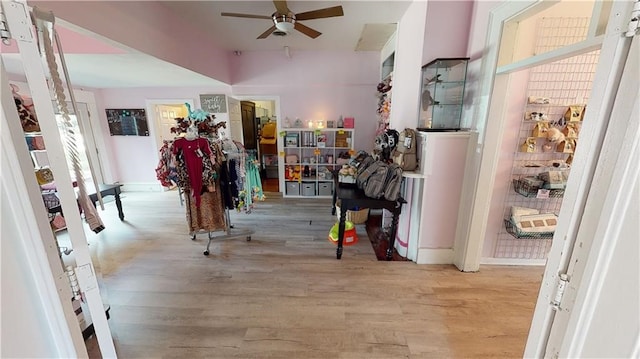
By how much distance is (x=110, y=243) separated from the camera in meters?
2.99

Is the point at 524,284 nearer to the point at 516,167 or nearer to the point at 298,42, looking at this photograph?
the point at 516,167

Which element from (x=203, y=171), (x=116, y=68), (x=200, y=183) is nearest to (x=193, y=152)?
(x=203, y=171)

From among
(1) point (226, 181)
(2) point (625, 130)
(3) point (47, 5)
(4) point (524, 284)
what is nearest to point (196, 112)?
(1) point (226, 181)

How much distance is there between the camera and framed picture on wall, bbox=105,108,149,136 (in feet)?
16.0

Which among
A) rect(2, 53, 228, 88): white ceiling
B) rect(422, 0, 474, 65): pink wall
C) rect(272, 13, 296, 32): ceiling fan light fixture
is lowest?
rect(2, 53, 228, 88): white ceiling

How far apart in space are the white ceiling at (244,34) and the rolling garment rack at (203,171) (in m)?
0.87

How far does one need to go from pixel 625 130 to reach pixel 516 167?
1.95 meters

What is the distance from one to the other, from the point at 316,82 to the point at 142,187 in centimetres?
448

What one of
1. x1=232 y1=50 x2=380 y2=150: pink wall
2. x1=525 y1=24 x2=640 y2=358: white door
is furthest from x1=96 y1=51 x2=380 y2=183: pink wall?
x1=525 y1=24 x2=640 y2=358: white door

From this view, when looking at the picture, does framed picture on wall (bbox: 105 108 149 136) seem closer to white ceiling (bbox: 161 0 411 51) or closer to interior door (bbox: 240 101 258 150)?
interior door (bbox: 240 101 258 150)

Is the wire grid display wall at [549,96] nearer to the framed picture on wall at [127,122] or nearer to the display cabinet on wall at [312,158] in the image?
the display cabinet on wall at [312,158]

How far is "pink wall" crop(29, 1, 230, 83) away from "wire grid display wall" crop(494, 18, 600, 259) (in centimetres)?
336

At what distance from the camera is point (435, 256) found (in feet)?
8.21

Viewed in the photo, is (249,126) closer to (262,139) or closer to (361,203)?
(262,139)
